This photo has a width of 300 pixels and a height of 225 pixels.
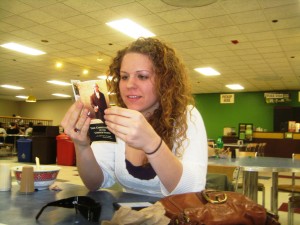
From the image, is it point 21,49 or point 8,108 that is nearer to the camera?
point 21,49

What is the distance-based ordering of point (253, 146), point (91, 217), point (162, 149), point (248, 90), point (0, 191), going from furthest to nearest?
point (248, 90) → point (253, 146) → point (0, 191) → point (162, 149) → point (91, 217)

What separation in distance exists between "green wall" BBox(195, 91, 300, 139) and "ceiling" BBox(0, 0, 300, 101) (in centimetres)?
388

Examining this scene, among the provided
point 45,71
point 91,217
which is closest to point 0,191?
point 91,217

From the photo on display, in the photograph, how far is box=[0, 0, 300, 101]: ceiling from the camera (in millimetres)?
5504

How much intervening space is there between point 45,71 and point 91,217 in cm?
1162

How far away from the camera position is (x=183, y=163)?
126 centimetres

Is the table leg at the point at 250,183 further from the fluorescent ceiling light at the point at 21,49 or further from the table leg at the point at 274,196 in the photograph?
the fluorescent ceiling light at the point at 21,49

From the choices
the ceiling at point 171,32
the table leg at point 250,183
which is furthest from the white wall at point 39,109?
the table leg at point 250,183

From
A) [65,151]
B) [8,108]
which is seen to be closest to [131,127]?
[65,151]

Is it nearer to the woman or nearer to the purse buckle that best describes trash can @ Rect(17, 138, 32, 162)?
A: the woman

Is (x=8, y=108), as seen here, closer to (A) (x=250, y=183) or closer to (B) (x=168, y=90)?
(A) (x=250, y=183)

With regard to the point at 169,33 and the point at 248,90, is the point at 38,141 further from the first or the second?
the point at 248,90

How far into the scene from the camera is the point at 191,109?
1.53 m

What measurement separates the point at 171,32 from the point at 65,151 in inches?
179
